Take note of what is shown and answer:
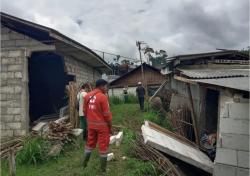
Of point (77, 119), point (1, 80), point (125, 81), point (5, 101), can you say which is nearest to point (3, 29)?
point (1, 80)

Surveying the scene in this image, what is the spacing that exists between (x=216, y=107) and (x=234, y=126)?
3.98 meters

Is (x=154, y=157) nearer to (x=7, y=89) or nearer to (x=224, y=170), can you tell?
(x=224, y=170)

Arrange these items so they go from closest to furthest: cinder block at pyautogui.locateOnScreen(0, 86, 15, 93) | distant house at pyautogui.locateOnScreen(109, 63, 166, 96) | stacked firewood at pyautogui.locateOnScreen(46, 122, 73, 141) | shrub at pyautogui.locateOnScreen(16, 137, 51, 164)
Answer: shrub at pyautogui.locateOnScreen(16, 137, 51, 164)
stacked firewood at pyautogui.locateOnScreen(46, 122, 73, 141)
cinder block at pyautogui.locateOnScreen(0, 86, 15, 93)
distant house at pyautogui.locateOnScreen(109, 63, 166, 96)

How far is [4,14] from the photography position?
333 inches

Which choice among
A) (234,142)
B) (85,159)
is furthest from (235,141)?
(85,159)

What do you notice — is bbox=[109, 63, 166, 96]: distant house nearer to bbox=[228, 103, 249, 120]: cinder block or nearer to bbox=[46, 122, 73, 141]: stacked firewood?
bbox=[46, 122, 73, 141]: stacked firewood

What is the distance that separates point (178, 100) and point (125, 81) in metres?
15.3

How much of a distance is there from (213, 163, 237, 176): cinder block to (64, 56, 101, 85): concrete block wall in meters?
7.37

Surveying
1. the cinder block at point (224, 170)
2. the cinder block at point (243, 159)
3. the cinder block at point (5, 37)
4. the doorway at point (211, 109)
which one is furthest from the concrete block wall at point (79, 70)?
the cinder block at point (243, 159)

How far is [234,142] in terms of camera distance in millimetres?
5141

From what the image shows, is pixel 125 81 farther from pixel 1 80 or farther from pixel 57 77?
pixel 1 80

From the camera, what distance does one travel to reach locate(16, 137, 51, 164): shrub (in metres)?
6.48

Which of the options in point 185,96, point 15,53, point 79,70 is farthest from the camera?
point 79,70

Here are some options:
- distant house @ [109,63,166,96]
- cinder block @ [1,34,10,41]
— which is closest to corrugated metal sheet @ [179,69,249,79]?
cinder block @ [1,34,10,41]
